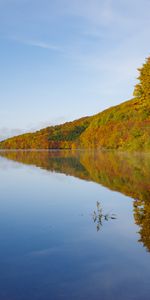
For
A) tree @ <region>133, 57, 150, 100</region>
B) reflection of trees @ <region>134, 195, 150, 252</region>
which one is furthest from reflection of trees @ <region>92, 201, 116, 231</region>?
tree @ <region>133, 57, 150, 100</region>

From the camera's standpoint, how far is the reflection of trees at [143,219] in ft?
37.8

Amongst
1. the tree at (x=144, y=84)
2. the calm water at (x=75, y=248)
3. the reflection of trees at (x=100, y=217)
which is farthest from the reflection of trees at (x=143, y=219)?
the tree at (x=144, y=84)

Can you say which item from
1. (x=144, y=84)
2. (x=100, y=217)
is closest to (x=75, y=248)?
(x=100, y=217)

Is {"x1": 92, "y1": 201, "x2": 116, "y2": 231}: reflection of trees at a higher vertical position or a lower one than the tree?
lower

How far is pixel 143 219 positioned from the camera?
47.6 ft

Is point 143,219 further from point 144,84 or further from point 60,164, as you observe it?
point 144,84

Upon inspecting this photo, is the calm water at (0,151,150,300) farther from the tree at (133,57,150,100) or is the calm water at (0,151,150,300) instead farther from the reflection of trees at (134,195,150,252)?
the tree at (133,57,150,100)

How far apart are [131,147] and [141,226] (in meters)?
88.8

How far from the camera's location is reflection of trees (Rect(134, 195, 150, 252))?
11523 mm

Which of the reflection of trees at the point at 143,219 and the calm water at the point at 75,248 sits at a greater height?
the reflection of trees at the point at 143,219

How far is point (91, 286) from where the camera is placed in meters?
7.92

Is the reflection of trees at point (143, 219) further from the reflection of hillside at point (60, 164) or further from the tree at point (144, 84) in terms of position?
the tree at point (144, 84)

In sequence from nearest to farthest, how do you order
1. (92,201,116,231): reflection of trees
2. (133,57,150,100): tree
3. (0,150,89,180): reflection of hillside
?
(92,201,116,231): reflection of trees
(0,150,89,180): reflection of hillside
(133,57,150,100): tree

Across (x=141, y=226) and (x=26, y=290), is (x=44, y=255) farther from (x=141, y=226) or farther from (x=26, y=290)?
(x=141, y=226)
